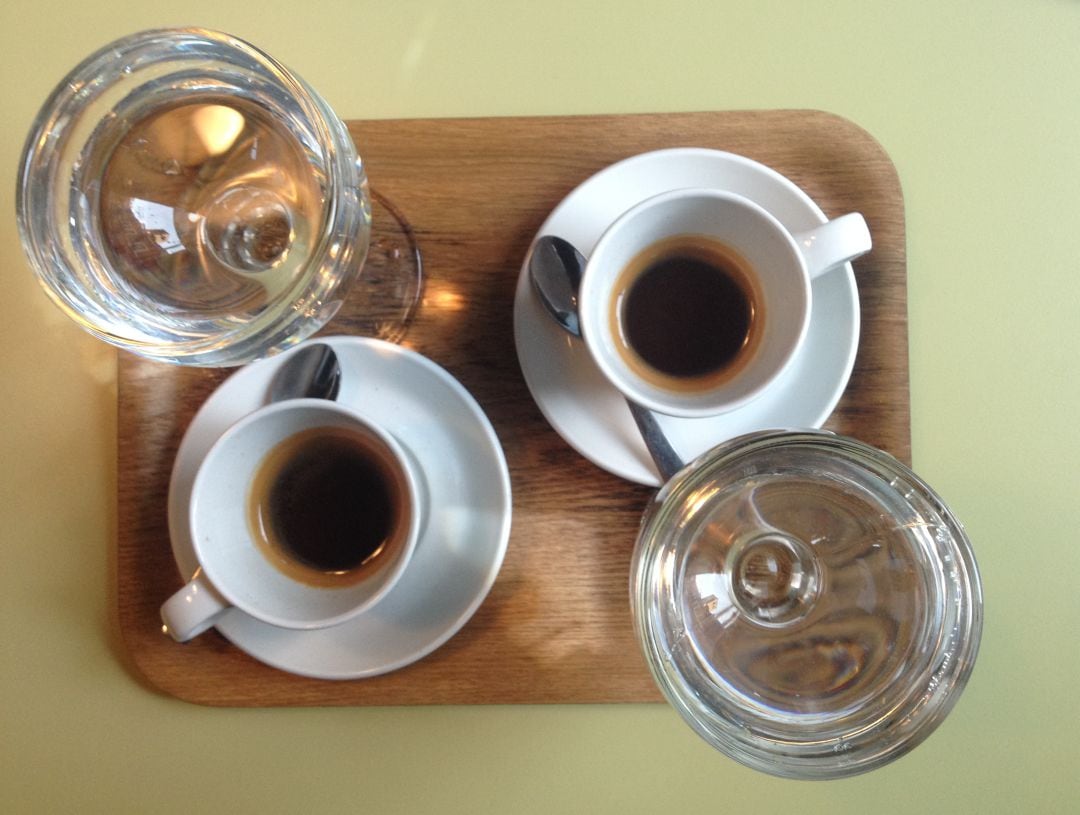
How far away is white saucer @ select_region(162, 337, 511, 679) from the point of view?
26.9 inches

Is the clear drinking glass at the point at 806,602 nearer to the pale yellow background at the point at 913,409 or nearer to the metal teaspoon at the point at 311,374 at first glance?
the pale yellow background at the point at 913,409

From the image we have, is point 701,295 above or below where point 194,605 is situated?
above

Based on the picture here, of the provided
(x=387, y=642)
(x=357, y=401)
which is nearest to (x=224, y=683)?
(x=387, y=642)

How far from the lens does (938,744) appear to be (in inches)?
30.8

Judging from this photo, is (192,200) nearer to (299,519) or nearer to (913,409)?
(299,519)

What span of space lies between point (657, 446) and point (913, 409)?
0.25 meters

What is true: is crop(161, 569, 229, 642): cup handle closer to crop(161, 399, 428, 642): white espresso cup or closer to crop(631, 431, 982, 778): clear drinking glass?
crop(161, 399, 428, 642): white espresso cup

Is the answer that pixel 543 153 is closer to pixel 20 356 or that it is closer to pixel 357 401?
pixel 357 401

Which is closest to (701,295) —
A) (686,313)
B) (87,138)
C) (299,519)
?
(686,313)

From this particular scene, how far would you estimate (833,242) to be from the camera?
0.61 meters

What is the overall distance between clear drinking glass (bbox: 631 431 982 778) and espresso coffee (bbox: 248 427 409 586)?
0.69 feet

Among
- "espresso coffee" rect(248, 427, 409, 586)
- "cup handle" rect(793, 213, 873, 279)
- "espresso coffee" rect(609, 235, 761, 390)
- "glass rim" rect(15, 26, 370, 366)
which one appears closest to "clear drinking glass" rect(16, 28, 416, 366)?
"glass rim" rect(15, 26, 370, 366)

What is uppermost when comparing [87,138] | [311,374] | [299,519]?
[87,138]

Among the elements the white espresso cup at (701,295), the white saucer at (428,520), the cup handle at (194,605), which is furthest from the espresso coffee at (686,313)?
the cup handle at (194,605)
